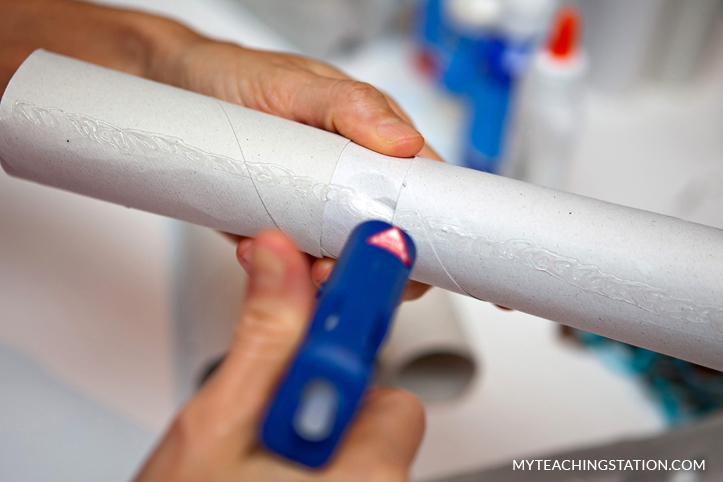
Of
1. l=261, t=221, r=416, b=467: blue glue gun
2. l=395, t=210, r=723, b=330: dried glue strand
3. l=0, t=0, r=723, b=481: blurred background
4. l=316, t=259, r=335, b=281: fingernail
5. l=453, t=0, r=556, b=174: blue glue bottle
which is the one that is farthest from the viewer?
l=453, t=0, r=556, b=174: blue glue bottle

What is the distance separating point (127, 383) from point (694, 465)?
0.59 meters

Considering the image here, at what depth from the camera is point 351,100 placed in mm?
501

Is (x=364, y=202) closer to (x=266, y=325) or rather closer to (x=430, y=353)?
(x=266, y=325)

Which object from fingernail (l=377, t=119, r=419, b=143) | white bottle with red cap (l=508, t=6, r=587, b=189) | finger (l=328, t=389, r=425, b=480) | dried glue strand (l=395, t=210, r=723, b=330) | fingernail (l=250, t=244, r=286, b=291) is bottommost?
finger (l=328, t=389, r=425, b=480)

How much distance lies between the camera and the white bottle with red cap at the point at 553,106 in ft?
2.22

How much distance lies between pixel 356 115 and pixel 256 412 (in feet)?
0.94

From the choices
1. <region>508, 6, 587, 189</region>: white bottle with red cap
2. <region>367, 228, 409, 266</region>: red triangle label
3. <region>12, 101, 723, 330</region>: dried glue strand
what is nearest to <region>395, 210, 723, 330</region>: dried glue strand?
<region>12, 101, 723, 330</region>: dried glue strand

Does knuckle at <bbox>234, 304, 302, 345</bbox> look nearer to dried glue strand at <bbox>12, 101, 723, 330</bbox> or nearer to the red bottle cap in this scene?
dried glue strand at <bbox>12, 101, 723, 330</bbox>

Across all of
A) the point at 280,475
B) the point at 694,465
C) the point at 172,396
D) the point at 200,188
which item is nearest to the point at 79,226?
the point at 172,396

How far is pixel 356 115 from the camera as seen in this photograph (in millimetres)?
486

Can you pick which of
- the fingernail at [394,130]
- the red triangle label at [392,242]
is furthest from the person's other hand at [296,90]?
the red triangle label at [392,242]

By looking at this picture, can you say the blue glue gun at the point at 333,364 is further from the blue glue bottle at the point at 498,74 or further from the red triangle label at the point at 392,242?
the blue glue bottle at the point at 498,74

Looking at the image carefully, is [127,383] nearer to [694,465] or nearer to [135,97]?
[135,97]

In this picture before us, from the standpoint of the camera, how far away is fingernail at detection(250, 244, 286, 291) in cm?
28
